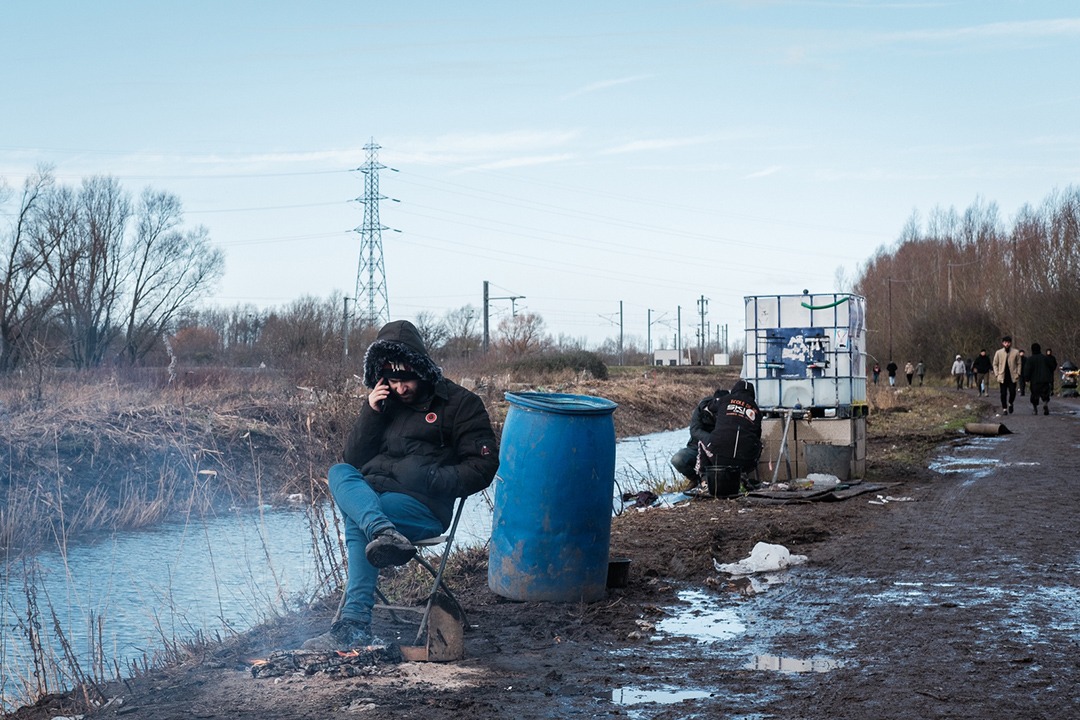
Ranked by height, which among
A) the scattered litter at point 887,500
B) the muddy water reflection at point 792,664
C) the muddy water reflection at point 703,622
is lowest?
the scattered litter at point 887,500

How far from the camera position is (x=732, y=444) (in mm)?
12078

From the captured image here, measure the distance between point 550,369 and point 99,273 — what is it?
845 inches

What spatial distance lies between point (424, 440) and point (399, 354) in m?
0.49

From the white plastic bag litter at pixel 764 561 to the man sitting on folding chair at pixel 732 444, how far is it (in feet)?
11.8

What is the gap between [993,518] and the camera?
400 inches

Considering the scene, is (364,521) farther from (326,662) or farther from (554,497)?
(554,497)

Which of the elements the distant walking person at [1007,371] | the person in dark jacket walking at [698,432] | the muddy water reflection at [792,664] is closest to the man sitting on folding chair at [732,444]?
the person in dark jacket walking at [698,432]

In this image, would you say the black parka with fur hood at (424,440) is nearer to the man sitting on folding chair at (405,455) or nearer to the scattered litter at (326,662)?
the man sitting on folding chair at (405,455)

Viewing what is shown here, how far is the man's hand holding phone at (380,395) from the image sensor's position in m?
5.84

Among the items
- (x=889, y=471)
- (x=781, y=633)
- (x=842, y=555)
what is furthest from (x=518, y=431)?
(x=889, y=471)

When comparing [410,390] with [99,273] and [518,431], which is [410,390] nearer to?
[518,431]

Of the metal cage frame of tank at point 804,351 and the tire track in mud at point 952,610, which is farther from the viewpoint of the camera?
the metal cage frame of tank at point 804,351

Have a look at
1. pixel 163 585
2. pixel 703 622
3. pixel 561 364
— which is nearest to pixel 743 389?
pixel 703 622

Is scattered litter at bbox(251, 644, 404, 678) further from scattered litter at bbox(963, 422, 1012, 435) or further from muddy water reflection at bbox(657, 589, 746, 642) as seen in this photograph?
scattered litter at bbox(963, 422, 1012, 435)
